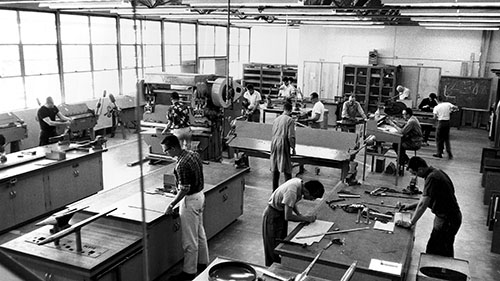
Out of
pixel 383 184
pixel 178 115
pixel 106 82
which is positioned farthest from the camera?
pixel 106 82

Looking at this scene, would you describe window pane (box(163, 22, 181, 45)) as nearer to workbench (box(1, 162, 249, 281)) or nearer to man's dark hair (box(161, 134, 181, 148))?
workbench (box(1, 162, 249, 281))

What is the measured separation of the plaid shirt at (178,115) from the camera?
8289 millimetres

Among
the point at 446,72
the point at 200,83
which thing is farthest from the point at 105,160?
the point at 446,72

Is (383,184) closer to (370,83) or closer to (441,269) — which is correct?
(441,269)

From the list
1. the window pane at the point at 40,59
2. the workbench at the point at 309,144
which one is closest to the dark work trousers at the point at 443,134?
the workbench at the point at 309,144

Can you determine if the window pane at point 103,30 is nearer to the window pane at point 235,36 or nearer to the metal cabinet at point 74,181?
the metal cabinet at point 74,181


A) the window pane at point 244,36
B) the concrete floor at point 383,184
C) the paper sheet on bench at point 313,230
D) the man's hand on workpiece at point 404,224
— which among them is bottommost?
the concrete floor at point 383,184

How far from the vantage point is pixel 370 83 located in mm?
15195

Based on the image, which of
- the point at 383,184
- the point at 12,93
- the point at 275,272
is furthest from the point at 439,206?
the point at 12,93

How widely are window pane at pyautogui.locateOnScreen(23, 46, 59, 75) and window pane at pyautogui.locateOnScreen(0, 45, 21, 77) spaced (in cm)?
22

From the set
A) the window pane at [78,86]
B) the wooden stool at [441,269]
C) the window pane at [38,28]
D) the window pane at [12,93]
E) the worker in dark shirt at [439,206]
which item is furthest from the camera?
the window pane at [78,86]

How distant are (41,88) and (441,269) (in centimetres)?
1007

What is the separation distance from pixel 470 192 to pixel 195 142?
5.25 m

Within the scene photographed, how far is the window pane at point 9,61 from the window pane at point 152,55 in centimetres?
447
